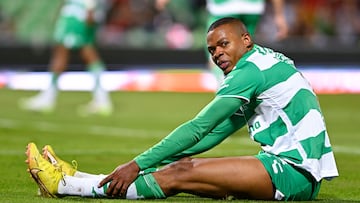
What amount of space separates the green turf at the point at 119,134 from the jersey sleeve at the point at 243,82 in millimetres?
891

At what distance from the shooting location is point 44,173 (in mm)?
7355

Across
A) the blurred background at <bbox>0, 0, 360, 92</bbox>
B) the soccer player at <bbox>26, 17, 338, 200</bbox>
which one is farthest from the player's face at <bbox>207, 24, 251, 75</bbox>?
the blurred background at <bbox>0, 0, 360, 92</bbox>

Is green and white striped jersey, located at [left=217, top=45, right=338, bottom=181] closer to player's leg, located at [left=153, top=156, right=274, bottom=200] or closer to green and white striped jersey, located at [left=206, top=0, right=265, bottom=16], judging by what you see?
player's leg, located at [left=153, top=156, right=274, bottom=200]

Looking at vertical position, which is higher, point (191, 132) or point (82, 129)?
point (191, 132)

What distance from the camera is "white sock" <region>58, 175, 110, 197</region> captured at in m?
7.38

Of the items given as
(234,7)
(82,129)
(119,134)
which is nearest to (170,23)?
(82,129)

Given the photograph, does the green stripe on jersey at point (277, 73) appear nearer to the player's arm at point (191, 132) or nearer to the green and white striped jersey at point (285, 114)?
the green and white striped jersey at point (285, 114)

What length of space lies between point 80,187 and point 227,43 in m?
1.48

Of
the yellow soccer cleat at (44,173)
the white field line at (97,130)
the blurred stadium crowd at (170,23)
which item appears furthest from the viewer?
the blurred stadium crowd at (170,23)

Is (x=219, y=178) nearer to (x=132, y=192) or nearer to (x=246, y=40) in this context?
(x=132, y=192)

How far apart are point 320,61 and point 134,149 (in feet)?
47.9

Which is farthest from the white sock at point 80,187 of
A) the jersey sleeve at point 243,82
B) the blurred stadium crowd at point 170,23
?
the blurred stadium crowd at point 170,23

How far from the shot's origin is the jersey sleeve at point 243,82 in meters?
7.05

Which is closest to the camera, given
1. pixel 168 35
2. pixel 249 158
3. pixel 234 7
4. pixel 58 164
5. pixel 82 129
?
pixel 249 158
